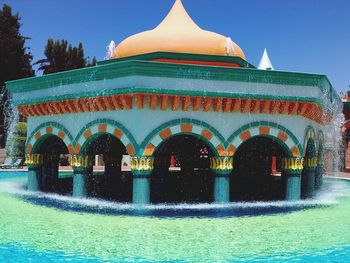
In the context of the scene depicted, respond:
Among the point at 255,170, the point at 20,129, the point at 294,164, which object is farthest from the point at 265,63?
the point at 20,129

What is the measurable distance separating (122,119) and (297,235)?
5659mm

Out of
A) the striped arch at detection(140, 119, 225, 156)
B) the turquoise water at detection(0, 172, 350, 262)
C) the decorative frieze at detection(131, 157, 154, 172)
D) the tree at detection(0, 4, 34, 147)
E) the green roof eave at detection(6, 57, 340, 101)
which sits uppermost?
the tree at detection(0, 4, 34, 147)

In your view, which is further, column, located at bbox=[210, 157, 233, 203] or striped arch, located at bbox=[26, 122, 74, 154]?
striped arch, located at bbox=[26, 122, 74, 154]

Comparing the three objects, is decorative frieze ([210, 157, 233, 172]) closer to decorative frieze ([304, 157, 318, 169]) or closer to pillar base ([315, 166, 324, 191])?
decorative frieze ([304, 157, 318, 169])

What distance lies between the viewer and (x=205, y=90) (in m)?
12.1

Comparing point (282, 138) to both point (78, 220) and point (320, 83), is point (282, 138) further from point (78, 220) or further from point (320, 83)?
point (78, 220)

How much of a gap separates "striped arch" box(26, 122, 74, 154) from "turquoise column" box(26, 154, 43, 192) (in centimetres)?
24

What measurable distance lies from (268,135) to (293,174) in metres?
1.47

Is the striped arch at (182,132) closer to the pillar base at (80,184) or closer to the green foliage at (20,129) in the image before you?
the pillar base at (80,184)

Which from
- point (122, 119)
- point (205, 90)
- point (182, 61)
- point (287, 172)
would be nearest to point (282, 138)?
point (287, 172)

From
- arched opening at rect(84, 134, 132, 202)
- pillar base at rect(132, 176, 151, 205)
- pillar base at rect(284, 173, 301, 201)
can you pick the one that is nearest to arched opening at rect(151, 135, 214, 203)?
arched opening at rect(84, 134, 132, 202)

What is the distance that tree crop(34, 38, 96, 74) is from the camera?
44.1 meters

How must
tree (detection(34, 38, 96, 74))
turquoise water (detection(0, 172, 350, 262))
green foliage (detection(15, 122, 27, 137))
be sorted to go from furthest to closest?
1. tree (detection(34, 38, 96, 74))
2. green foliage (detection(15, 122, 27, 137))
3. turquoise water (detection(0, 172, 350, 262))

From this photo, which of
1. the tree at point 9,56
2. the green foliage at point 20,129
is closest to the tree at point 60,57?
the tree at point 9,56
